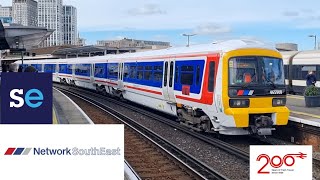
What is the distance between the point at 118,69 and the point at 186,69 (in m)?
11.0

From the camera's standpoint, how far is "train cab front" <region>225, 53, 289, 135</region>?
12000 mm

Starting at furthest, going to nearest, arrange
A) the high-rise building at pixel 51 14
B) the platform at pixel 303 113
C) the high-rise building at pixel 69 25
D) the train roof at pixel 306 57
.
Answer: the high-rise building at pixel 69 25, the high-rise building at pixel 51 14, the train roof at pixel 306 57, the platform at pixel 303 113

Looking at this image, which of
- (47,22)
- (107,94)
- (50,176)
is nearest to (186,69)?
(50,176)

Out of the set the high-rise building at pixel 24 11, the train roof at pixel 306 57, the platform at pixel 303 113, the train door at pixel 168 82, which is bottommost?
the platform at pixel 303 113

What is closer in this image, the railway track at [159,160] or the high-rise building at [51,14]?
the railway track at [159,160]

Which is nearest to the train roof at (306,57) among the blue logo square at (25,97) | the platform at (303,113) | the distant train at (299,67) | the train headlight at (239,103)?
the distant train at (299,67)

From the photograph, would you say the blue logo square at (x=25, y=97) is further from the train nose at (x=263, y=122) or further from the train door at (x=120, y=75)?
the train door at (x=120, y=75)

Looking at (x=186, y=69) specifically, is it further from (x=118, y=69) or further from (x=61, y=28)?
(x=61, y=28)

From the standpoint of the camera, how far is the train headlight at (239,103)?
12.0 meters

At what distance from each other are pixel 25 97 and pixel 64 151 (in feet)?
8.21

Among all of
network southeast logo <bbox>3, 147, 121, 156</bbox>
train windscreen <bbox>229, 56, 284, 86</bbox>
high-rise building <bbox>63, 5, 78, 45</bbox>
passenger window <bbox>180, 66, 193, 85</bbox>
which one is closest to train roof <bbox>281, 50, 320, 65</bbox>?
passenger window <bbox>180, 66, 193, 85</bbox>

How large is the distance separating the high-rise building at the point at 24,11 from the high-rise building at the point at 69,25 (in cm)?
4770

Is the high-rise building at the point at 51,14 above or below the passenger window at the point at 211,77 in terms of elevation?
above

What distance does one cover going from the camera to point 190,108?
14.3 m
